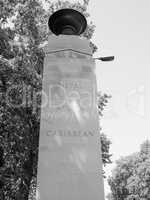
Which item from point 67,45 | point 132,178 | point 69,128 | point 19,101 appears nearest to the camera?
point 69,128

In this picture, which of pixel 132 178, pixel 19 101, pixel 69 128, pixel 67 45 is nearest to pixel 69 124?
pixel 69 128

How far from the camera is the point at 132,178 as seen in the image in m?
32.2

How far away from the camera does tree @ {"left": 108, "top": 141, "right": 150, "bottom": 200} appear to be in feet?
96.4

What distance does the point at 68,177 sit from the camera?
4082 millimetres

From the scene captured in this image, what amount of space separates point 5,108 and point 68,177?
9.98 metres

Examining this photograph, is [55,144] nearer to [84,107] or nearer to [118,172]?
[84,107]

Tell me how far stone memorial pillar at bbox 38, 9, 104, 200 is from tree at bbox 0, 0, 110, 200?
787 cm

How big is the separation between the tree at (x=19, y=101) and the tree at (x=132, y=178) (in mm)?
18468

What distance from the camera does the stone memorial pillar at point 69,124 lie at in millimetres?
4039

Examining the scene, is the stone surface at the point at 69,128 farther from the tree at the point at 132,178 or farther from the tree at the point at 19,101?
the tree at the point at 132,178

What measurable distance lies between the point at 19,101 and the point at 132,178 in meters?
23.4

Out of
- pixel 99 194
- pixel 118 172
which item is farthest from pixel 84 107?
pixel 118 172

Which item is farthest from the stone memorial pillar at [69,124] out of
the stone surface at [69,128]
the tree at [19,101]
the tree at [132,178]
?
the tree at [132,178]

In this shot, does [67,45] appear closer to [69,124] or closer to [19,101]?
[69,124]
